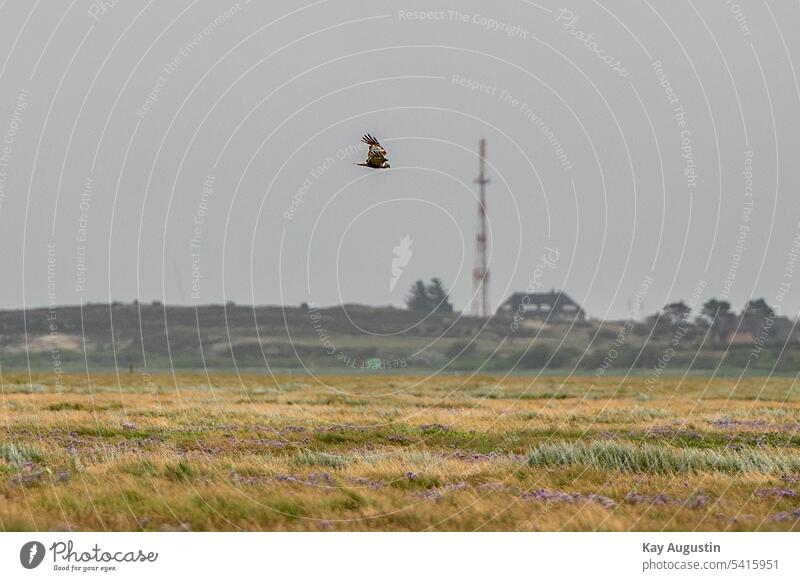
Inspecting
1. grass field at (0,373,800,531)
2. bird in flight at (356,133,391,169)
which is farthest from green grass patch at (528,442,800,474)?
bird in flight at (356,133,391,169)

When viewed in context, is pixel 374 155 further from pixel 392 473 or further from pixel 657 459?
pixel 657 459

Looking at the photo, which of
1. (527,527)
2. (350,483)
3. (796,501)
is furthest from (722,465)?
(350,483)

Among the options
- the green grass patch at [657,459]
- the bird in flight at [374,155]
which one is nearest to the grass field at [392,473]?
the green grass patch at [657,459]

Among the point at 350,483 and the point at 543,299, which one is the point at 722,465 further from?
the point at 543,299

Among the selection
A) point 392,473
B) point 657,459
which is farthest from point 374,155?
point 657,459

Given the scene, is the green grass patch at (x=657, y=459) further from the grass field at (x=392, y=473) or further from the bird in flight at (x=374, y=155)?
the bird in flight at (x=374, y=155)

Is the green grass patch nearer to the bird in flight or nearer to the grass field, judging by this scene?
the grass field

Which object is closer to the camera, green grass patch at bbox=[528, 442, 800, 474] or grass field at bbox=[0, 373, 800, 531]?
grass field at bbox=[0, 373, 800, 531]
